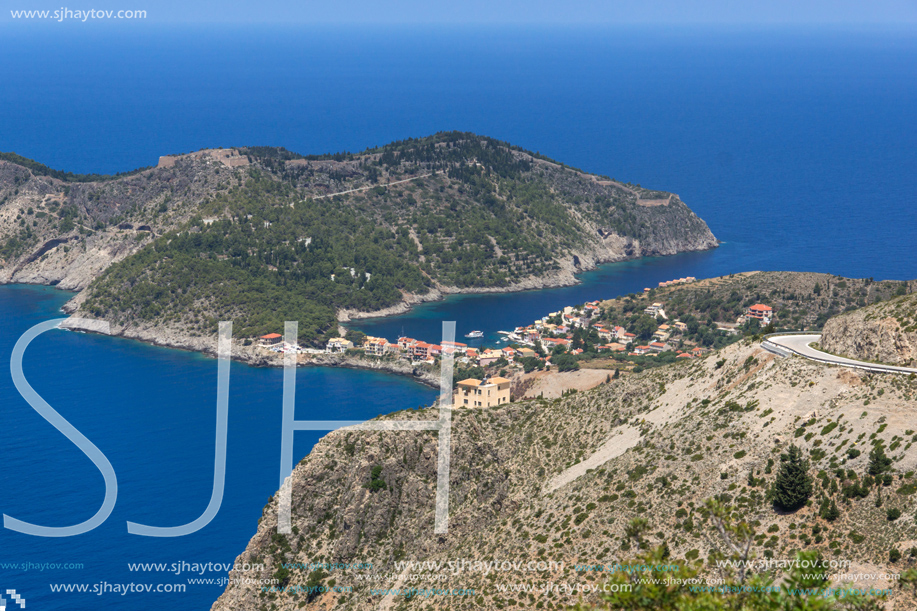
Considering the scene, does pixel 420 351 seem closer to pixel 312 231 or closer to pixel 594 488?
pixel 312 231

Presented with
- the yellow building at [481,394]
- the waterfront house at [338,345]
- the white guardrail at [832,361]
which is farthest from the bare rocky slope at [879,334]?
the waterfront house at [338,345]

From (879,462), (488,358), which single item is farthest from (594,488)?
(488,358)

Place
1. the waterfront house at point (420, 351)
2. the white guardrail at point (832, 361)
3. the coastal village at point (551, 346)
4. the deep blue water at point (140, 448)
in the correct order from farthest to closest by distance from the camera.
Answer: the waterfront house at point (420, 351)
the coastal village at point (551, 346)
the deep blue water at point (140, 448)
the white guardrail at point (832, 361)

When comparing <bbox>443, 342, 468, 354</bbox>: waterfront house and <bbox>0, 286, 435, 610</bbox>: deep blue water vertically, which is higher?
<bbox>443, 342, 468, 354</bbox>: waterfront house

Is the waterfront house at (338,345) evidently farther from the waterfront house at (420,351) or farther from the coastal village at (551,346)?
the waterfront house at (420,351)

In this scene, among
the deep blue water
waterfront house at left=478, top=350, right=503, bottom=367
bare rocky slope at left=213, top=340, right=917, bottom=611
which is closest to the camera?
bare rocky slope at left=213, top=340, right=917, bottom=611

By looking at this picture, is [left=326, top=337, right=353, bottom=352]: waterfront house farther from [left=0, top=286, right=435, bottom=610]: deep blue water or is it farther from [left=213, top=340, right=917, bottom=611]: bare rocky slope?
[left=213, top=340, right=917, bottom=611]: bare rocky slope

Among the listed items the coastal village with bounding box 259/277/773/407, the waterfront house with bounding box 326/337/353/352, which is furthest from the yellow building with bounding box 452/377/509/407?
the waterfront house with bounding box 326/337/353/352
